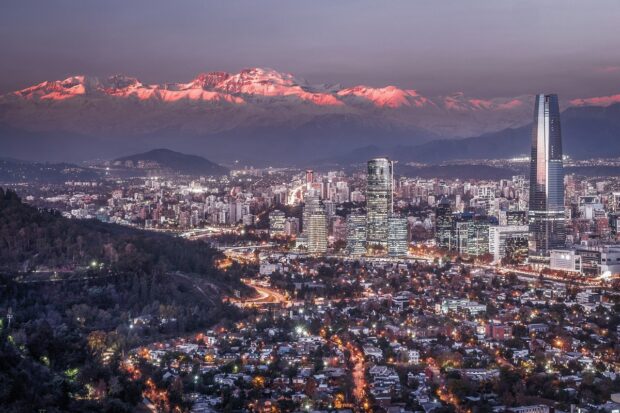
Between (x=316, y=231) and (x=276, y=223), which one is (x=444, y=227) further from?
(x=276, y=223)

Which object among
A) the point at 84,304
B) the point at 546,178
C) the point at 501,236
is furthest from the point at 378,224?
the point at 84,304

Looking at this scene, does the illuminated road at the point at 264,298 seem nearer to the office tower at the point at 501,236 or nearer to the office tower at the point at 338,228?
the office tower at the point at 501,236

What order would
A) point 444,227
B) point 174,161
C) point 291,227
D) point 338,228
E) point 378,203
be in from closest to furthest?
point 444,227, point 378,203, point 338,228, point 291,227, point 174,161

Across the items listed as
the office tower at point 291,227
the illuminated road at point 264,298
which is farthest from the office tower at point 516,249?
the illuminated road at point 264,298

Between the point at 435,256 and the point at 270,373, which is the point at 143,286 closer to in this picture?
the point at 270,373

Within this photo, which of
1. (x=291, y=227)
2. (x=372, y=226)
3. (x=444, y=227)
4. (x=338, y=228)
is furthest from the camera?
(x=291, y=227)

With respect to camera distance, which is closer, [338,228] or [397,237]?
[397,237]
